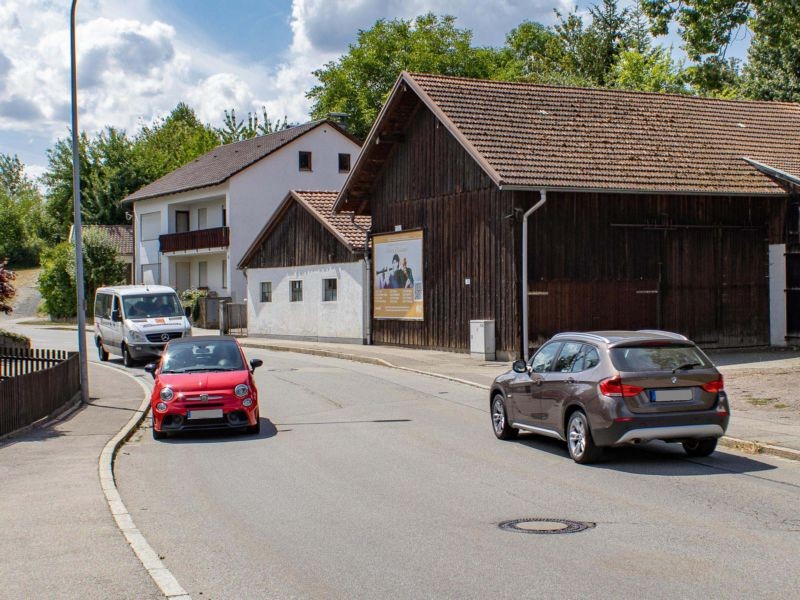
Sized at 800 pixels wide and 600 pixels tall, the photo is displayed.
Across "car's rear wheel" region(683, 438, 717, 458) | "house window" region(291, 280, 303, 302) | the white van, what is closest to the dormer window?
"house window" region(291, 280, 303, 302)

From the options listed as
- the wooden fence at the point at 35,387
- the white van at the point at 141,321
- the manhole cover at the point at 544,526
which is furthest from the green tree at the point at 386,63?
the manhole cover at the point at 544,526

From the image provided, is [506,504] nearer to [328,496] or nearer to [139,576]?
[328,496]

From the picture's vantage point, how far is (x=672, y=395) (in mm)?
11914

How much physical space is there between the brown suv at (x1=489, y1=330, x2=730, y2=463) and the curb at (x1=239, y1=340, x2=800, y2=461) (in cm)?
79

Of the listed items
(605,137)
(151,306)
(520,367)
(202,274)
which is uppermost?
(605,137)

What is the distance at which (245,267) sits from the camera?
43.4 metres

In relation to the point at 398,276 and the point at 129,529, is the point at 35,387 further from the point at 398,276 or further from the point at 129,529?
the point at 398,276

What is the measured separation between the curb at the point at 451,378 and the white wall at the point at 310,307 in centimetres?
199

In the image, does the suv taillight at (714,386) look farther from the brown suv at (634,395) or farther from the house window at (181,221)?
the house window at (181,221)

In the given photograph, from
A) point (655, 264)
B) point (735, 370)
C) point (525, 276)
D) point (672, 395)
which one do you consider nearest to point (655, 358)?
point (672, 395)

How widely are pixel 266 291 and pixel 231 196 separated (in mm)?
11443

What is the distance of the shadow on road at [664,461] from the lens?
1168 centimetres

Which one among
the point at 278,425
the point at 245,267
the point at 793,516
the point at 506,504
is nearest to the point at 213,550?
the point at 506,504

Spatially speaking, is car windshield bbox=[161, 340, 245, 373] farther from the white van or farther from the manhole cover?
the white van
